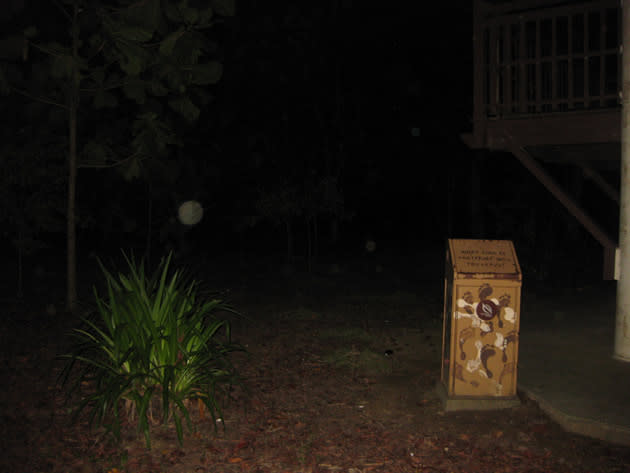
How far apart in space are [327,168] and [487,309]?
23.5 meters

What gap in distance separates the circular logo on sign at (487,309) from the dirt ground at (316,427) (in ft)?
2.76

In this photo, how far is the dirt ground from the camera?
3.81 metres

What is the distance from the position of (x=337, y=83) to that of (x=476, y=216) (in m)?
9.92

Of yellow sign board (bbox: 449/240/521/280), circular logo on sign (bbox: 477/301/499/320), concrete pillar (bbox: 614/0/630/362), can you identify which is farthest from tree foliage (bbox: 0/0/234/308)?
circular logo on sign (bbox: 477/301/499/320)

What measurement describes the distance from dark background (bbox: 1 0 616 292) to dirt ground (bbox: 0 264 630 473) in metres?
5.84

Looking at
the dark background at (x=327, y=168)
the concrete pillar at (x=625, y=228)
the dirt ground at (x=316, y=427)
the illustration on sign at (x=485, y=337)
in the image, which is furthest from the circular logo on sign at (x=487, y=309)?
the dark background at (x=327, y=168)

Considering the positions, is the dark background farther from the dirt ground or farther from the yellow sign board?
the yellow sign board

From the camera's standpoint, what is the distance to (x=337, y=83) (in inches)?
1105

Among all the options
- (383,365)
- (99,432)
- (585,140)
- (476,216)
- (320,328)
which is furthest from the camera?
(476,216)

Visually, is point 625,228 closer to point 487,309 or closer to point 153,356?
point 487,309

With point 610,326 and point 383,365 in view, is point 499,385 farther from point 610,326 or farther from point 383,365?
point 610,326

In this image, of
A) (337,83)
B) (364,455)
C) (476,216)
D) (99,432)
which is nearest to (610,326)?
(364,455)

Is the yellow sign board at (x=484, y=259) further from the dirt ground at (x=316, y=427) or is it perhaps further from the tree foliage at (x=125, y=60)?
the tree foliage at (x=125, y=60)

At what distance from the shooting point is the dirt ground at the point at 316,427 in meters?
3.81
